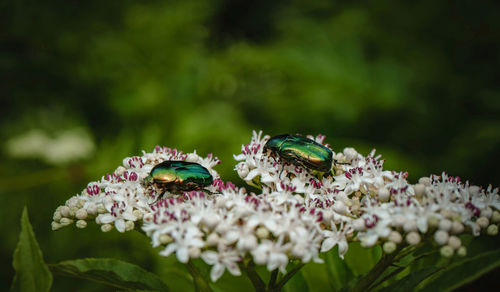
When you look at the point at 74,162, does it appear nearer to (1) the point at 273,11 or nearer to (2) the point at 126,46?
(2) the point at 126,46

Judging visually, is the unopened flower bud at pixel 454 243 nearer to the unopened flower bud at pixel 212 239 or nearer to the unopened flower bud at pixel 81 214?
the unopened flower bud at pixel 212 239

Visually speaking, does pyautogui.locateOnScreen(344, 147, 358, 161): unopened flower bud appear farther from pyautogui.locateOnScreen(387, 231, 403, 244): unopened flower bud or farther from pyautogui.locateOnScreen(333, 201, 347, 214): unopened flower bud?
pyautogui.locateOnScreen(387, 231, 403, 244): unopened flower bud

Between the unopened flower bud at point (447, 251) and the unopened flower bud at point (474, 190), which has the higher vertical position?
the unopened flower bud at point (474, 190)

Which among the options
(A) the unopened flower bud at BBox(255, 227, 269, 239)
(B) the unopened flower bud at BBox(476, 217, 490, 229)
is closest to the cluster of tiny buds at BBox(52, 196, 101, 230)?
(A) the unopened flower bud at BBox(255, 227, 269, 239)

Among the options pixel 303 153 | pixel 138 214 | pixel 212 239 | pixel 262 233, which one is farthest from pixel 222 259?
pixel 303 153

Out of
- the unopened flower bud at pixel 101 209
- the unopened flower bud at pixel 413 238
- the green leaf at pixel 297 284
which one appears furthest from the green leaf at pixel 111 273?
the unopened flower bud at pixel 413 238

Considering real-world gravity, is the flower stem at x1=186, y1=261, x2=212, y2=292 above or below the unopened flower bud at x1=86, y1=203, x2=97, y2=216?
below
